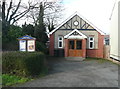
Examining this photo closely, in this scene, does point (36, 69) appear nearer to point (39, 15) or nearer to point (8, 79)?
point (8, 79)

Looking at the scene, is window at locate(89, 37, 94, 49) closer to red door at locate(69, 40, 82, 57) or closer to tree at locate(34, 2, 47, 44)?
red door at locate(69, 40, 82, 57)

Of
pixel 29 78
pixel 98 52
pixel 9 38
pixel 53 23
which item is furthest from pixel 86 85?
pixel 53 23

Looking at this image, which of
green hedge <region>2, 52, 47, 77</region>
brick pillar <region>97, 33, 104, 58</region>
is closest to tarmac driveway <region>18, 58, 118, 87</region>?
green hedge <region>2, 52, 47, 77</region>

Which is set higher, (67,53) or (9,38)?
(9,38)

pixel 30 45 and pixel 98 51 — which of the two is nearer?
pixel 30 45

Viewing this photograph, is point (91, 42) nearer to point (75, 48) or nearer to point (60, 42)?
point (75, 48)

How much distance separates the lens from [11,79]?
26.6 feet

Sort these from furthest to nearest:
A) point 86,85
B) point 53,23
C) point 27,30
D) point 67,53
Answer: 1. point 53,23
2. point 27,30
3. point 67,53
4. point 86,85

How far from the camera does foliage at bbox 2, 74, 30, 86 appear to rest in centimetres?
749

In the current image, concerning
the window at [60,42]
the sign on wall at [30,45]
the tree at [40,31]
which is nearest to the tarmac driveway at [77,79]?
the sign on wall at [30,45]

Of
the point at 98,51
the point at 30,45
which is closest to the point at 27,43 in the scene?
the point at 30,45

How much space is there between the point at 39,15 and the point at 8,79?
1905cm

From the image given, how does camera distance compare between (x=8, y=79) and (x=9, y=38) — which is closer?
(x=8, y=79)

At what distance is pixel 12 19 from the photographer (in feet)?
80.1
